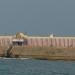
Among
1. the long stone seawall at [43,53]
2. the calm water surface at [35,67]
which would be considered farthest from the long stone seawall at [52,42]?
the calm water surface at [35,67]

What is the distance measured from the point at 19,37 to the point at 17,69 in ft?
76.0

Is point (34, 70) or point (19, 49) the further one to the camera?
point (19, 49)

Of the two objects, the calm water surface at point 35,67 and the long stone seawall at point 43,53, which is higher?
the long stone seawall at point 43,53

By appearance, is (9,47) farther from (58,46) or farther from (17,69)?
(17,69)

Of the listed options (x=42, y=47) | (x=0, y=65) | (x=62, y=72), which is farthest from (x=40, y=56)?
(x=62, y=72)

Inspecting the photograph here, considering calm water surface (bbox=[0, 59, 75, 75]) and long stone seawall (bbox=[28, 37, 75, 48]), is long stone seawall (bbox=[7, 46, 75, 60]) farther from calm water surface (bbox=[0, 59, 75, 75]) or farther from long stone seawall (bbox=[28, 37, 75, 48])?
long stone seawall (bbox=[28, 37, 75, 48])

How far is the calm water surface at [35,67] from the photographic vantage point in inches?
3664

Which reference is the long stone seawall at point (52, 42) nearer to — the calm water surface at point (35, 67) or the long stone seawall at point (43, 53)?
the long stone seawall at point (43, 53)

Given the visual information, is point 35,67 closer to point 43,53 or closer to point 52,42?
point 43,53

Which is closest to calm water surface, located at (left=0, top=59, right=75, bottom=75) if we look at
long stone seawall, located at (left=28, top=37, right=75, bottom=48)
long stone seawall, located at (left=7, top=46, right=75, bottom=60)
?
long stone seawall, located at (left=7, top=46, right=75, bottom=60)

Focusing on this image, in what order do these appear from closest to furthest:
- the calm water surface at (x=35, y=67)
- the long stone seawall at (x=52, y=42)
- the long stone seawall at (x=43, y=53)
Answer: the calm water surface at (x=35, y=67)
the long stone seawall at (x=43, y=53)
the long stone seawall at (x=52, y=42)

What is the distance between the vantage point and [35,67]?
330ft

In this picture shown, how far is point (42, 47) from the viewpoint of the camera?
117m

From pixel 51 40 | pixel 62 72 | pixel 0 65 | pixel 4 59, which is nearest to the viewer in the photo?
pixel 62 72
